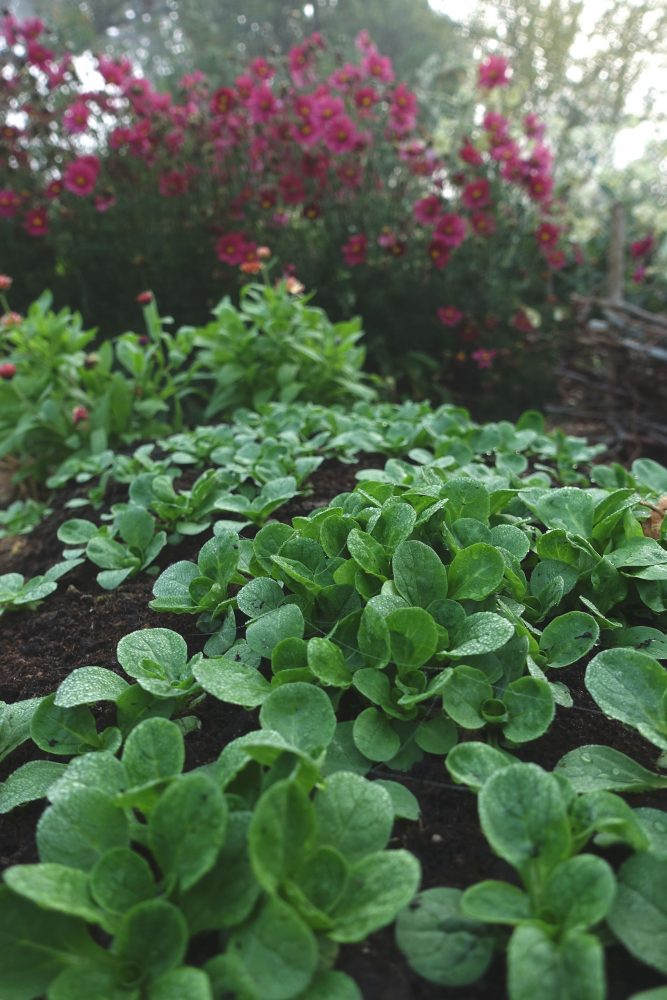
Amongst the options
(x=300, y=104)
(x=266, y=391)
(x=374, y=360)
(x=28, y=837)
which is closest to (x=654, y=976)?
(x=28, y=837)

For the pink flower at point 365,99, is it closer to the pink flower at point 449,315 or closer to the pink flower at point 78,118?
the pink flower at point 449,315

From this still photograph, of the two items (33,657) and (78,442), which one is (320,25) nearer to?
(78,442)

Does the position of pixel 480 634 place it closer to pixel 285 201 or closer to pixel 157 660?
pixel 157 660

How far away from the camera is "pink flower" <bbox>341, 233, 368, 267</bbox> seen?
3803 millimetres

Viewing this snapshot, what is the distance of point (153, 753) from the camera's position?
801mm

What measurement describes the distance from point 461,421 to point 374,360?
1927 mm

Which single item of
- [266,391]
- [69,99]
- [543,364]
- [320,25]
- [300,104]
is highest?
[320,25]

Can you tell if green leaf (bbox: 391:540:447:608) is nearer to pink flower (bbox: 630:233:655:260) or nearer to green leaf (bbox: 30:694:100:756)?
green leaf (bbox: 30:694:100:756)

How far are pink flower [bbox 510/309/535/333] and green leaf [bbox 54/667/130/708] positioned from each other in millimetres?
3511

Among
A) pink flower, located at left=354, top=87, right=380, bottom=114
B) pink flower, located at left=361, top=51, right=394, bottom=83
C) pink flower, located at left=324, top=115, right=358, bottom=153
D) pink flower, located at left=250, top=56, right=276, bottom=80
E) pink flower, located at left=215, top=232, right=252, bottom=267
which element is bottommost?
pink flower, located at left=215, top=232, right=252, bottom=267

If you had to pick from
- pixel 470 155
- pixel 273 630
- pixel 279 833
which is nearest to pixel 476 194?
pixel 470 155

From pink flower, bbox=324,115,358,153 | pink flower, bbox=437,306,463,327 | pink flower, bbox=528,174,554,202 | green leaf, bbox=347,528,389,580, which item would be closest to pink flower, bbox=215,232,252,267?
pink flower, bbox=324,115,358,153

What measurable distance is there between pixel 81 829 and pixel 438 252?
3.59 metres

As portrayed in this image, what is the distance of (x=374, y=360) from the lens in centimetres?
395
